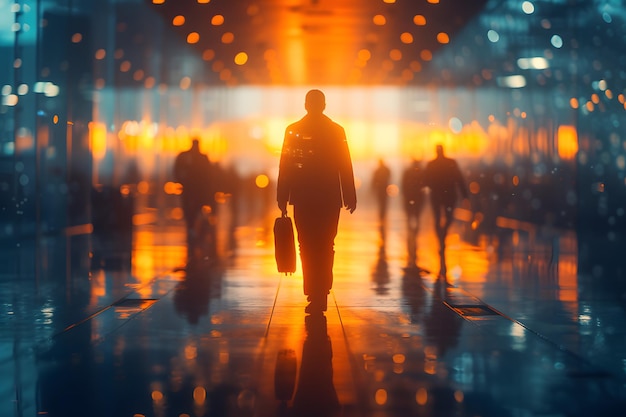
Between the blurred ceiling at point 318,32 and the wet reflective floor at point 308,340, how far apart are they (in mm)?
13774

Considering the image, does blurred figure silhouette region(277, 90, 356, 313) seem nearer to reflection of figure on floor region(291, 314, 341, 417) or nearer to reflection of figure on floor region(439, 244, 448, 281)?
reflection of figure on floor region(291, 314, 341, 417)

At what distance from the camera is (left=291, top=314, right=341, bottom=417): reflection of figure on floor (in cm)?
622

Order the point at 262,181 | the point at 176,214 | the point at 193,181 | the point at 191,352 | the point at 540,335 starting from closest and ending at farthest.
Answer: the point at 191,352 < the point at 540,335 < the point at 193,181 < the point at 176,214 < the point at 262,181

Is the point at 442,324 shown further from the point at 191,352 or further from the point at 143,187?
the point at 143,187

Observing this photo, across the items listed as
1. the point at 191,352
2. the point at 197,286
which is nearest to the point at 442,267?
the point at 197,286

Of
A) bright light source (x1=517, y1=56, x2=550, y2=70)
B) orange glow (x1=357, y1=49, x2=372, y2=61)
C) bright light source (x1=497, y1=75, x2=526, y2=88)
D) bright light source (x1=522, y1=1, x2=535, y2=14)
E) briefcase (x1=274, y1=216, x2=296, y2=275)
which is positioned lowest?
briefcase (x1=274, y1=216, x2=296, y2=275)

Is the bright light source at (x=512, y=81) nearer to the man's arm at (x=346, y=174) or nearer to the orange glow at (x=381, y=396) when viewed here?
the man's arm at (x=346, y=174)

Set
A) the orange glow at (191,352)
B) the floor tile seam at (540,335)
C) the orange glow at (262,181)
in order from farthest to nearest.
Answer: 1. the orange glow at (262,181)
2. the orange glow at (191,352)
3. the floor tile seam at (540,335)

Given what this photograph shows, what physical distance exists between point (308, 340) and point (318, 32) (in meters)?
28.0

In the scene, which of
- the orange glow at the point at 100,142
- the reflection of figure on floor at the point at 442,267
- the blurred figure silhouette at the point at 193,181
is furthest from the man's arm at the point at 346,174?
the orange glow at the point at 100,142

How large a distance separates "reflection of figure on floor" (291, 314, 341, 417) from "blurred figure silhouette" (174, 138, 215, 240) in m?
12.2

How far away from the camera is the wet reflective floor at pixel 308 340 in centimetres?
648

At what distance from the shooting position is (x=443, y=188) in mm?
18859

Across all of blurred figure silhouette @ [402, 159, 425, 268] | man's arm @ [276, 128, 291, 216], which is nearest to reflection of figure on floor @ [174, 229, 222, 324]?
man's arm @ [276, 128, 291, 216]
